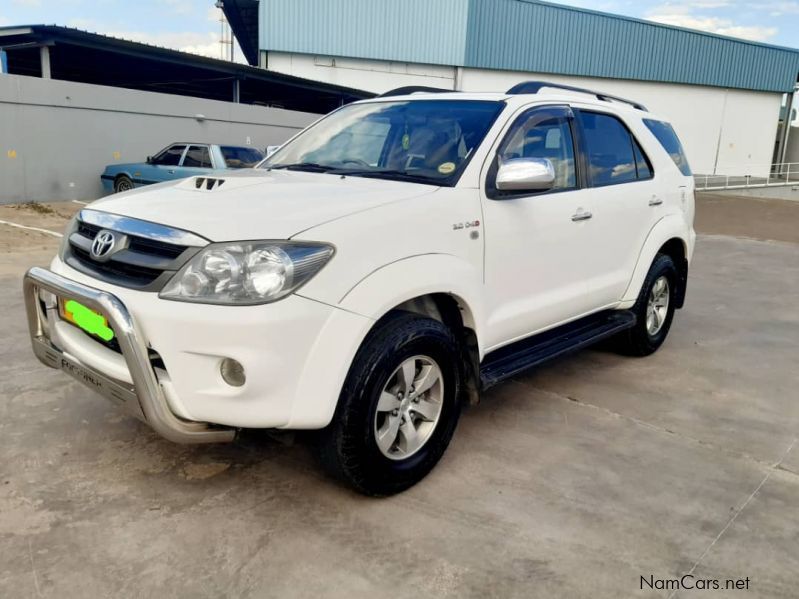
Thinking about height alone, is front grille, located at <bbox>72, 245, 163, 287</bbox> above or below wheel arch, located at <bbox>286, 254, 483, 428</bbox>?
above

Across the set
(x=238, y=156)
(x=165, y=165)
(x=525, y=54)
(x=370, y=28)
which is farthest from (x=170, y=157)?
(x=525, y=54)

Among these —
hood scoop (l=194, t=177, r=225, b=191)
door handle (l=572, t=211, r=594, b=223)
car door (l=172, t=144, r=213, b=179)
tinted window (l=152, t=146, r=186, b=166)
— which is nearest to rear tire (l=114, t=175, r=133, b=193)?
tinted window (l=152, t=146, r=186, b=166)

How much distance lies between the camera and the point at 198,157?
1327 cm

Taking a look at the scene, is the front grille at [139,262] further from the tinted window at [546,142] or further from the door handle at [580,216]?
the door handle at [580,216]

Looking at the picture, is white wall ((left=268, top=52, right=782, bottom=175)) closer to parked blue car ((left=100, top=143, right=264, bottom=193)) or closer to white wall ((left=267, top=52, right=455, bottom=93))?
white wall ((left=267, top=52, right=455, bottom=93))

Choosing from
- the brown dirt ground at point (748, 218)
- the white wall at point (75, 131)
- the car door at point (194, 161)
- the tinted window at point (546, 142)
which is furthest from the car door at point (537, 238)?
the white wall at point (75, 131)

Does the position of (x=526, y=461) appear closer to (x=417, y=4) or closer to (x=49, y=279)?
(x=49, y=279)

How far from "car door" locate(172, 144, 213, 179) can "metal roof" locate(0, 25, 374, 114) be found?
5.12m

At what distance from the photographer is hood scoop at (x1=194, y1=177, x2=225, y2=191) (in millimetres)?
3106

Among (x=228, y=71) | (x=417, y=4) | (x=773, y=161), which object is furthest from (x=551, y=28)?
(x=773, y=161)

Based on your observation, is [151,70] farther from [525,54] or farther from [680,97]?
[680,97]

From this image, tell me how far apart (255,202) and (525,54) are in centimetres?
2833

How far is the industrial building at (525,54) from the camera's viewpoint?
2730 centimetres

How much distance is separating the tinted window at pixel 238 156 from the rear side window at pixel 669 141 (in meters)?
9.24
